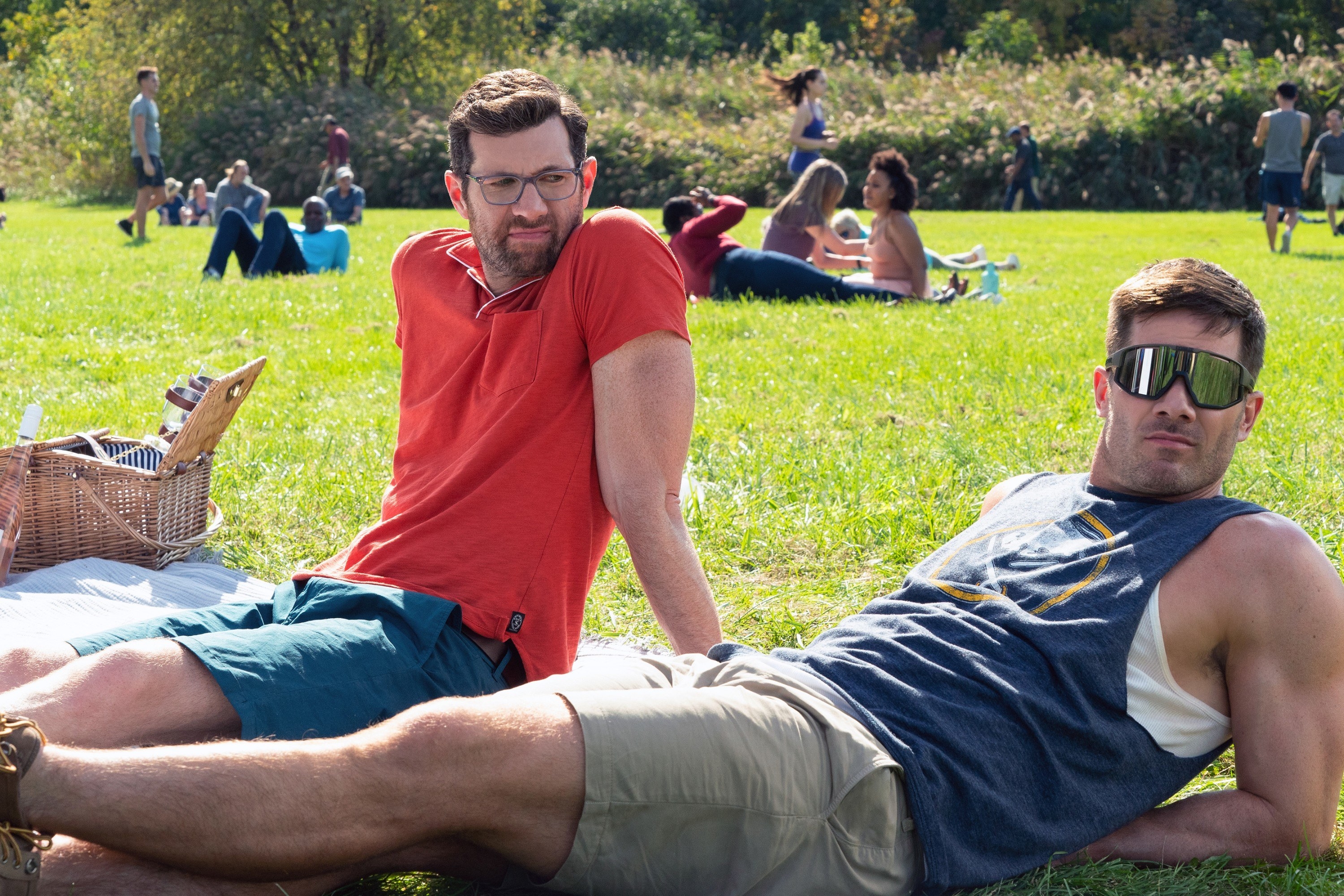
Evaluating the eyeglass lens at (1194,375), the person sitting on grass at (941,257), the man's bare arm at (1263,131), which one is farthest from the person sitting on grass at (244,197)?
the eyeglass lens at (1194,375)

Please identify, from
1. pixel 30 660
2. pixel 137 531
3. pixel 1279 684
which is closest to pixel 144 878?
pixel 30 660

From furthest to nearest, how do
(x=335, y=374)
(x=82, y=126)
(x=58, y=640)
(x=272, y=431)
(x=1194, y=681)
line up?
(x=82, y=126)
(x=335, y=374)
(x=272, y=431)
(x=58, y=640)
(x=1194, y=681)

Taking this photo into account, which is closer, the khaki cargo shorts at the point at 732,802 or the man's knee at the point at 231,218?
the khaki cargo shorts at the point at 732,802

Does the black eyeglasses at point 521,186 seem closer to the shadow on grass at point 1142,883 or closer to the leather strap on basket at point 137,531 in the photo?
the shadow on grass at point 1142,883

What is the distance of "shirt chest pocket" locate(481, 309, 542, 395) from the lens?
9.12 ft

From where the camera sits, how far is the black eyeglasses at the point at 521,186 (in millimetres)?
2867

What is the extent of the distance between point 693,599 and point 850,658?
0.49 m

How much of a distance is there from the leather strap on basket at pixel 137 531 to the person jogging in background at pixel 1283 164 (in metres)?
15.4

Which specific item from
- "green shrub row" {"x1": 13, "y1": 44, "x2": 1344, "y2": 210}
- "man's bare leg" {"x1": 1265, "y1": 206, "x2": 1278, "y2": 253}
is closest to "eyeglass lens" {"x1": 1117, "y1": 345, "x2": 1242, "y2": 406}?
"man's bare leg" {"x1": 1265, "y1": 206, "x2": 1278, "y2": 253}

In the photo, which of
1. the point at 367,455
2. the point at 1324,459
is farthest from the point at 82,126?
the point at 1324,459

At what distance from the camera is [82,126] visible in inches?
1309

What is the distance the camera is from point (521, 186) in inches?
113

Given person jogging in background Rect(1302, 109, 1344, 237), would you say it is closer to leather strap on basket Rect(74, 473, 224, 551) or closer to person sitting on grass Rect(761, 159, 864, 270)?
person sitting on grass Rect(761, 159, 864, 270)

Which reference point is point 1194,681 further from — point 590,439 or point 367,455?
point 367,455
